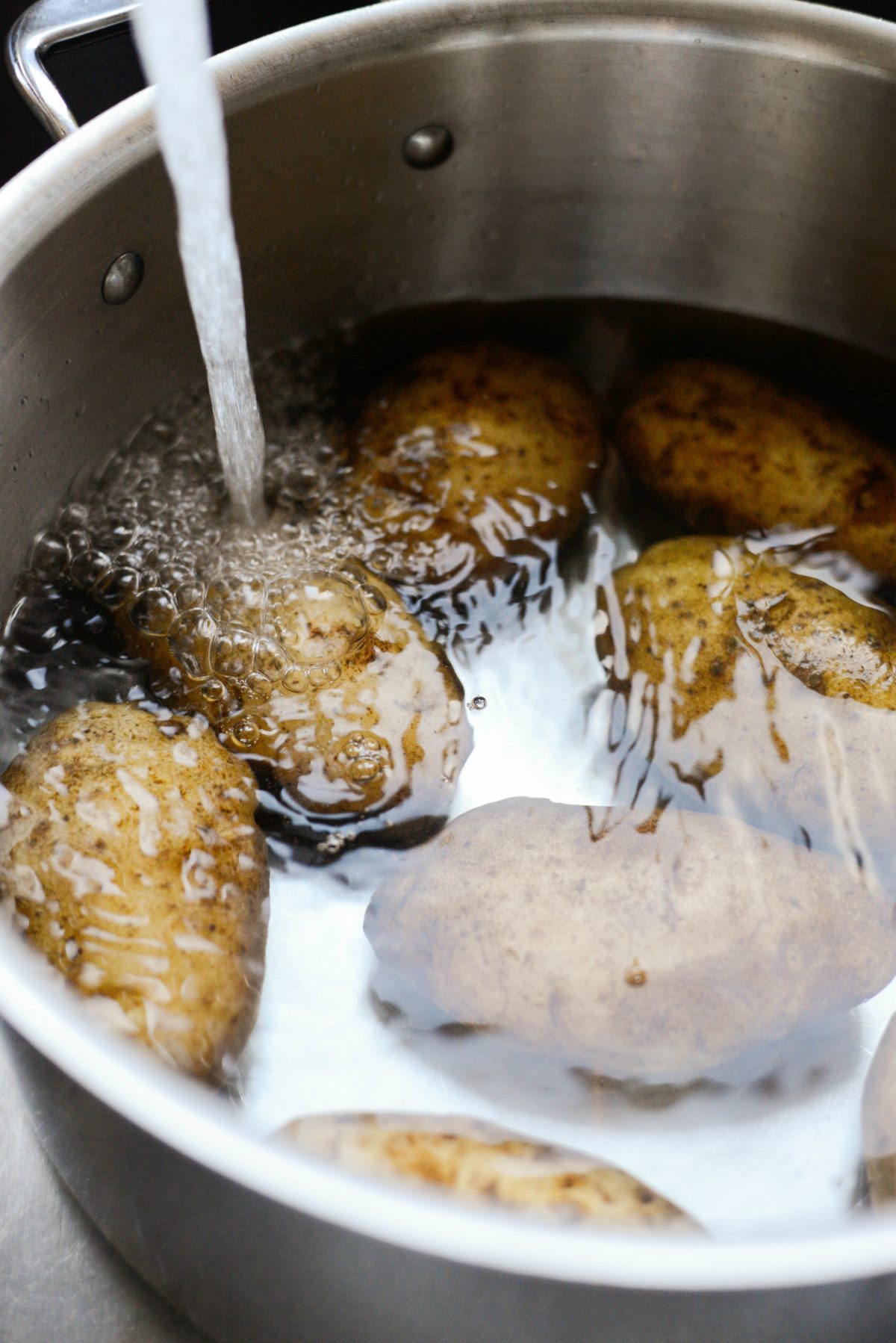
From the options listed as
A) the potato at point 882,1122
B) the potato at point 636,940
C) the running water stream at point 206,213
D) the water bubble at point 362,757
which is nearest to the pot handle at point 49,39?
the running water stream at point 206,213

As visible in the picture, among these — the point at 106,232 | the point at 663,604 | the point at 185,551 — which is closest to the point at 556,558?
the point at 663,604

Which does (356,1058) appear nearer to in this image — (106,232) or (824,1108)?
(824,1108)

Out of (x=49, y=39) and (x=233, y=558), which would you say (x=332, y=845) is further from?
(x=49, y=39)

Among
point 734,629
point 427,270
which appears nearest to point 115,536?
point 427,270

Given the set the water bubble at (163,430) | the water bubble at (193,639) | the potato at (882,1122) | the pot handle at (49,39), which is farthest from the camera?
the water bubble at (163,430)

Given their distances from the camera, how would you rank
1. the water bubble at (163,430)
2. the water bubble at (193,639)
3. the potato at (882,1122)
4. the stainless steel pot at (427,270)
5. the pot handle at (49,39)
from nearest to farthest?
the stainless steel pot at (427,270), the potato at (882,1122), the pot handle at (49,39), the water bubble at (193,639), the water bubble at (163,430)

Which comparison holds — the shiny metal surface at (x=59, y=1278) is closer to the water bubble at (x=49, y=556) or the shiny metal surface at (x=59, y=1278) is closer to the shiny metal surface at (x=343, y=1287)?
the shiny metal surface at (x=343, y=1287)
